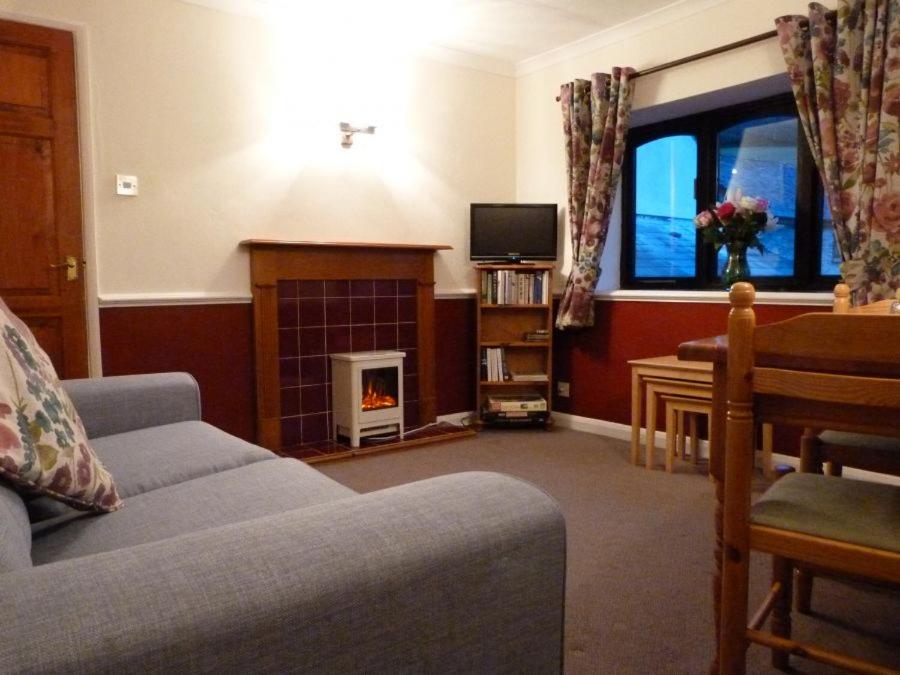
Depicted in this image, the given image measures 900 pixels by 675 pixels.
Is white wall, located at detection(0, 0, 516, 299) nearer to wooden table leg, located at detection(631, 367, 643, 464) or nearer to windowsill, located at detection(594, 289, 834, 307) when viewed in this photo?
windowsill, located at detection(594, 289, 834, 307)

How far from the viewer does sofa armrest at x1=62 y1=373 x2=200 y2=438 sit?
1977 millimetres

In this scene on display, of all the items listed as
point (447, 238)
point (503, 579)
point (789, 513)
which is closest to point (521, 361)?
point (447, 238)

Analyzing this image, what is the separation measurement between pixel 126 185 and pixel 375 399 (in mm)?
1709

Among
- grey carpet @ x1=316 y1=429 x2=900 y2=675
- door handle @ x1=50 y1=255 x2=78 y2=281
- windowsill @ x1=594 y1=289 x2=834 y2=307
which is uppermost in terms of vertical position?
door handle @ x1=50 y1=255 x2=78 y2=281

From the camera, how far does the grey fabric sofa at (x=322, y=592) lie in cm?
58

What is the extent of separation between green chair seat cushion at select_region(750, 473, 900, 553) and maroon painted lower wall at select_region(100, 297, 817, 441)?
194 cm

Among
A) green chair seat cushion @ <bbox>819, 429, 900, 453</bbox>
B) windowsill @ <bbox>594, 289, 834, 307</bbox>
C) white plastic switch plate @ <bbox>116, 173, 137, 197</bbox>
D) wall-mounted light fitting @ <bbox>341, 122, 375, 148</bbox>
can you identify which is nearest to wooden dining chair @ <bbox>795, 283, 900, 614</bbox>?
green chair seat cushion @ <bbox>819, 429, 900, 453</bbox>

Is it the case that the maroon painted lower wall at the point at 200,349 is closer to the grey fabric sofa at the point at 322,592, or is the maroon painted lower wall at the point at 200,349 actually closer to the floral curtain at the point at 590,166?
the floral curtain at the point at 590,166

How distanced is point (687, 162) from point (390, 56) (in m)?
1.93

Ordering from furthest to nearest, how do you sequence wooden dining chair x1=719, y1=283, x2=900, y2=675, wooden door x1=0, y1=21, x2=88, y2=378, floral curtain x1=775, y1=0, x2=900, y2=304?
wooden door x1=0, y1=21, x2=88, y2=378 < floral curtain x1=775, y1=0, x2=900, y2=304 < wooden dining chair x1=719, y1=283, x2=900, y2=675

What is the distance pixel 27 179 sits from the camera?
2959 mm

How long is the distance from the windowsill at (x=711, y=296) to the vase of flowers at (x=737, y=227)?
0.42ft

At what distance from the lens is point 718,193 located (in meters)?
3.84

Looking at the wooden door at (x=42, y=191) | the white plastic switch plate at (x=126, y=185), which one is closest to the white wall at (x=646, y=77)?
the white plastic switch plate at (x=126, y=185)
